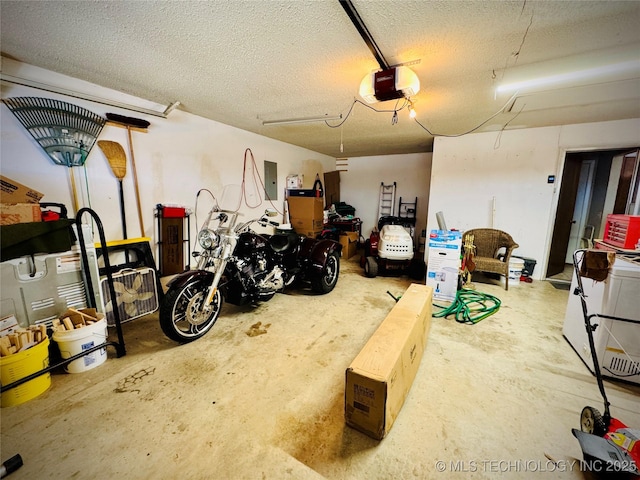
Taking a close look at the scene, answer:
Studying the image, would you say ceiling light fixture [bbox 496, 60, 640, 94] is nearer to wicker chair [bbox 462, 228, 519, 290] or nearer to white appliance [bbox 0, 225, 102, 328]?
wicker chair [bbox 462, 228, 519, 290]

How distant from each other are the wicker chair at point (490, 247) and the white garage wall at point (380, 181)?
7.13 ft

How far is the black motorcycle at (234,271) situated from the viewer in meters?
2.12

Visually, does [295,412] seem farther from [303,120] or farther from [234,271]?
[303,120]

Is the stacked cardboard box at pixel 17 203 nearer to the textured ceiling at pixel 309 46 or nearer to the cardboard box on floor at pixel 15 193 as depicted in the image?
the cardboard box on floor at pixel 15 193

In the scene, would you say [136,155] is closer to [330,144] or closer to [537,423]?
[330,144]

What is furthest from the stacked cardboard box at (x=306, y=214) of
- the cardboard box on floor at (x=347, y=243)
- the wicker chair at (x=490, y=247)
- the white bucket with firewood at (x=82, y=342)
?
the white bucket with firewood at (x=82, y=342)

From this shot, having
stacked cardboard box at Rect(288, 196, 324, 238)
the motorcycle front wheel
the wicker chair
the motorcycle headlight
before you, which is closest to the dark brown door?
the wicker chair

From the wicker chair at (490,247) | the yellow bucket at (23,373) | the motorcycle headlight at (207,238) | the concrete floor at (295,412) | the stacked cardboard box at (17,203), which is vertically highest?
the stacked cardboard box at (17,203)

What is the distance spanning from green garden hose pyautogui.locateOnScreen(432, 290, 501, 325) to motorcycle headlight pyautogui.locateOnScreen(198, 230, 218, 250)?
2.42 meters

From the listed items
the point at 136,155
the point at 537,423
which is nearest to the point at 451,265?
the point at 537,423

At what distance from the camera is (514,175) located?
396 cm

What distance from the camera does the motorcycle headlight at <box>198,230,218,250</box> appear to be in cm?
220

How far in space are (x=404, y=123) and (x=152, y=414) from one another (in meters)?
4.11

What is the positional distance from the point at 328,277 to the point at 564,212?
13.2 ft
